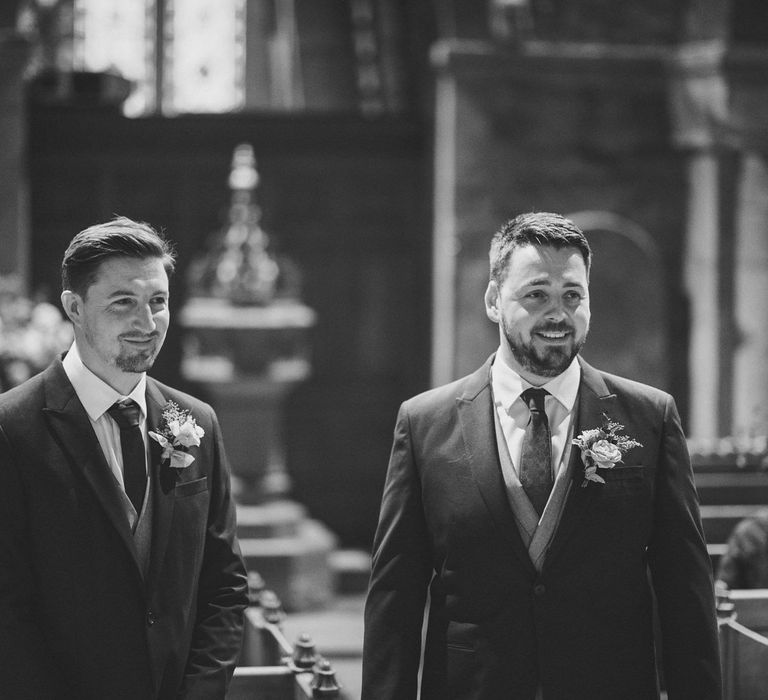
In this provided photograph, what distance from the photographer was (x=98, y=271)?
3031 mm

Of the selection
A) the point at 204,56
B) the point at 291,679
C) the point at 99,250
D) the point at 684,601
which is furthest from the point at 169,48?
the point at 684,601

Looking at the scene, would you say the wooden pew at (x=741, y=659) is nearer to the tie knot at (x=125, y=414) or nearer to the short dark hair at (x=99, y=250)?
the tie knot at (x=125, y=414)

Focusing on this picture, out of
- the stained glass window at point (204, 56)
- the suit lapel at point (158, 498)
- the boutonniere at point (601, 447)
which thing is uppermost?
the stained glass window at point (204, 56)

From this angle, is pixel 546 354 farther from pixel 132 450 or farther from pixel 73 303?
pixel 73 303

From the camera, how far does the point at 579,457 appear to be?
3.09m

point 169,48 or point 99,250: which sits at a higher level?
point 169,48

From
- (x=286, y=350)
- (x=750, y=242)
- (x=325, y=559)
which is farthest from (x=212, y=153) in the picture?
(x=750, y=242)

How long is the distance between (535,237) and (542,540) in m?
0.65

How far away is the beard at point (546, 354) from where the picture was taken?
303 centimetres

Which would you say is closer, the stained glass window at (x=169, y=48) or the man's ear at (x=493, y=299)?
the man's ear at (x=493, y=299)

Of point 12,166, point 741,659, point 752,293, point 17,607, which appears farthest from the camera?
point 752,293

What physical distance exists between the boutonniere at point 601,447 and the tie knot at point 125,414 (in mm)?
946

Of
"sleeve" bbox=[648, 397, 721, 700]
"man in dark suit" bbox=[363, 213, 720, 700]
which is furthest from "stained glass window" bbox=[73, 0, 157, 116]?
"sleeve" bbox=[648, 397, 721, 700]

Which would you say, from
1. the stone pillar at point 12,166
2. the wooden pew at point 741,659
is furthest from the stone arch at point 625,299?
the wooden pew at point 741,659
